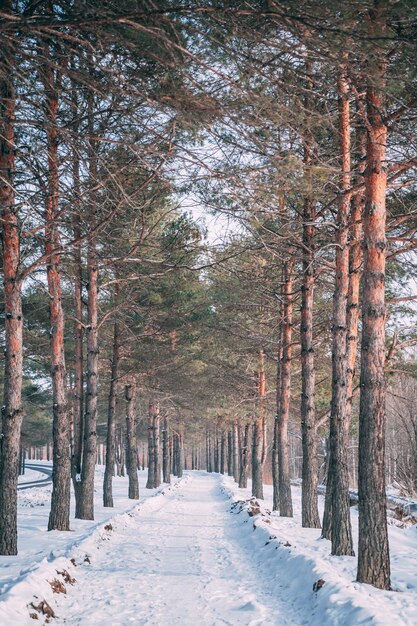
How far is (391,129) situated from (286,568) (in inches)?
256

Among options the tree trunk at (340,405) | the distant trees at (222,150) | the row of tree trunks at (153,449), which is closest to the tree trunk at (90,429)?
the distant trees at (222,150)

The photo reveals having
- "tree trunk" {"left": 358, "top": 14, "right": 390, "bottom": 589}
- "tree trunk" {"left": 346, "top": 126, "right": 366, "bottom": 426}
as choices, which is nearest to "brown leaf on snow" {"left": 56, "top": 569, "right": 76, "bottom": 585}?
"tree trunk" {"left": 358, "top": 14, "right": 390, "bottom": 589}

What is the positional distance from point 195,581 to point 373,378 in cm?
381

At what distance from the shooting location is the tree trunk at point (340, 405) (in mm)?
9594

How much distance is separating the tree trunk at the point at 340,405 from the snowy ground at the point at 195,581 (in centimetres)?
56

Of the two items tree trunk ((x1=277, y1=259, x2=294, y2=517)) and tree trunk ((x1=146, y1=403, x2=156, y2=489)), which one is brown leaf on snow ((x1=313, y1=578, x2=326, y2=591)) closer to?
tree trunk ((x1=277, y1=259, x2=294, y2=517))

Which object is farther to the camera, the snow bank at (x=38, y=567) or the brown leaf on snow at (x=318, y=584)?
the brown leaf on snow at (x=318, y=584)

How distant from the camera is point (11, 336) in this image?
9422 millimetres

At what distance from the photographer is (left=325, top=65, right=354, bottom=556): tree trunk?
9.59 metres

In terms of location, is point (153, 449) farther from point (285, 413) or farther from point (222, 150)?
point (222, 150)

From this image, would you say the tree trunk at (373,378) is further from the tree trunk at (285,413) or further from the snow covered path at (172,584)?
the tree trunk at (285,413)

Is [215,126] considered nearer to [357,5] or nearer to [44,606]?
[357,5]

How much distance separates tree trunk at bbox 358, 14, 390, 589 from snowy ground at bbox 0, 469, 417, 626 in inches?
19.9

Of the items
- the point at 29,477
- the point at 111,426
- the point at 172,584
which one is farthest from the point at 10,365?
the point at 29,477
